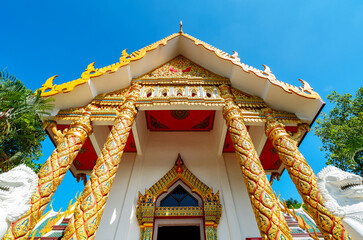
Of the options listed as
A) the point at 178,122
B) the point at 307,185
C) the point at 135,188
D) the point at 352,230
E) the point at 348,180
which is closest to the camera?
the point at 352,230

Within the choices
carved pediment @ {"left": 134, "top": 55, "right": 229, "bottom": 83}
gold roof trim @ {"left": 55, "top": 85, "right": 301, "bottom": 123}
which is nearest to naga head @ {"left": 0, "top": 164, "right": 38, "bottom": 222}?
gold roof trim @ {"left": 55, "top": 85, "right": 301, "bottom": 123}

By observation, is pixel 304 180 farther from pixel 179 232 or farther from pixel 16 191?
pixel 16 191

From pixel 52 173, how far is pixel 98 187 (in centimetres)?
75

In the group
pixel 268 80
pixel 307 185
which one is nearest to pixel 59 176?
pixel 307 185

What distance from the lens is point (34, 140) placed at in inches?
208

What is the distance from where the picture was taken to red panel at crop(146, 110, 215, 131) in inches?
222

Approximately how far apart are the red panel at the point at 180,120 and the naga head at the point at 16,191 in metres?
3.95

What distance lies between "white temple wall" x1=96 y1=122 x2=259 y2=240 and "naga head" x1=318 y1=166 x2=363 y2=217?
2.56 m

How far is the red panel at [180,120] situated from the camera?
5647 mm

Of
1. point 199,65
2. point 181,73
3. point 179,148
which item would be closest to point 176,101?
point 181,73

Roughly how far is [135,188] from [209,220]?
1.78 m

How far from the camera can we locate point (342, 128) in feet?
23.6

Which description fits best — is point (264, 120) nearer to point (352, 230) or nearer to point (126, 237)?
point (352, 230)

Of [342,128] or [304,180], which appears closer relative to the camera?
[304,180]
